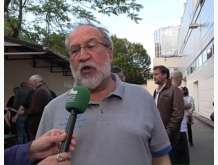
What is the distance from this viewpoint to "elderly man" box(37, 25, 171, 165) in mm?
1923

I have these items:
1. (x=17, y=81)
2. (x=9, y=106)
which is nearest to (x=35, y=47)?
(x=9, y=106)

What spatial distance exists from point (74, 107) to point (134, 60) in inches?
2325

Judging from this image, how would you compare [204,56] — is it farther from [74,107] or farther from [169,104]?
[74,107]

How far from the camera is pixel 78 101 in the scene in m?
1.64

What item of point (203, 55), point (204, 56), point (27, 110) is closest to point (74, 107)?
point (27, 110)

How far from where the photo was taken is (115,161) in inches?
75.2

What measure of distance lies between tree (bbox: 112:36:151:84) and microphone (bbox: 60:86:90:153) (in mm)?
47827

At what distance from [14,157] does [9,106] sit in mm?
6779

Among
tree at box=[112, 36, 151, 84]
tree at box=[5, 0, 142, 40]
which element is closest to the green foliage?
tree at box=[5, 0, 142, 40]

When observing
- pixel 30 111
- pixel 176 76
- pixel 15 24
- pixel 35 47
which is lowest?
pixel 30 111

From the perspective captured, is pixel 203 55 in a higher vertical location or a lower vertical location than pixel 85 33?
higher

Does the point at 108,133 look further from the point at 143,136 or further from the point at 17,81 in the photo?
the point at 17,81

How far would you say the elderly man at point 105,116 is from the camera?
1923 mm

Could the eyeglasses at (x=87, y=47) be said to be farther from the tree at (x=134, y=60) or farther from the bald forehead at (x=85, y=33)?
the tree at (x=134, y=60)
